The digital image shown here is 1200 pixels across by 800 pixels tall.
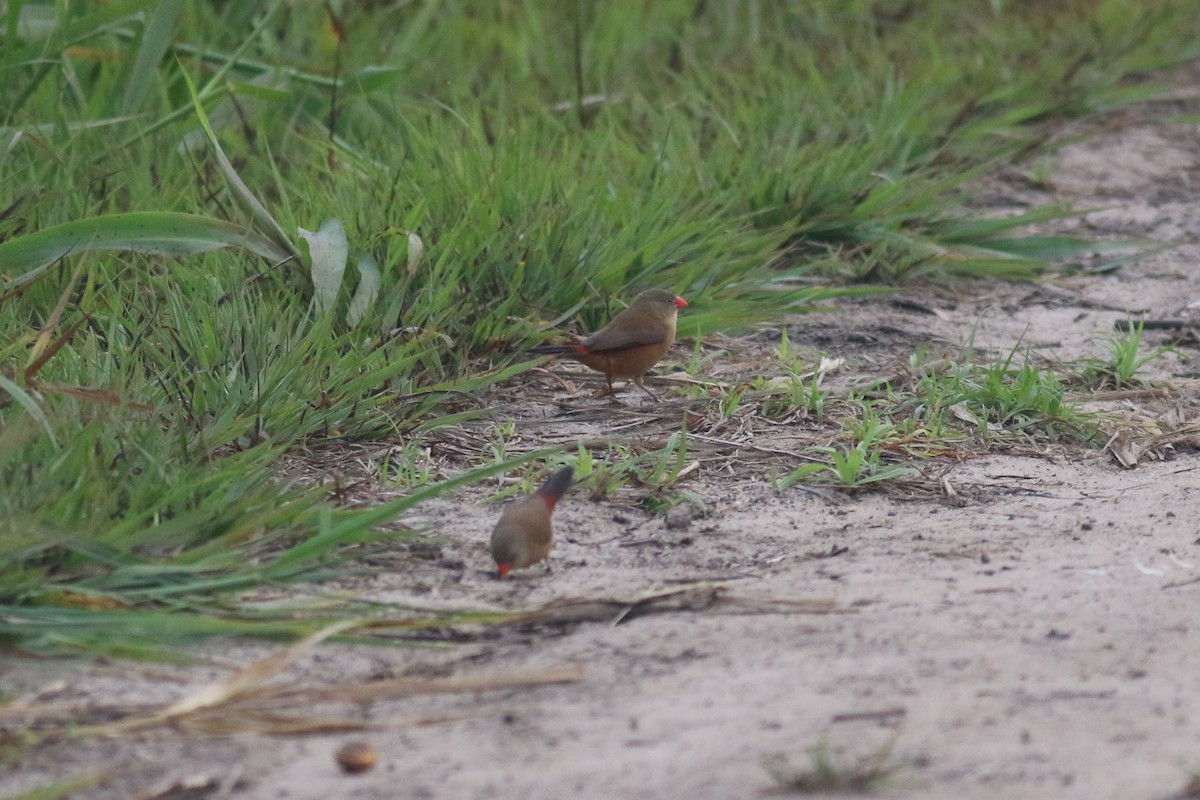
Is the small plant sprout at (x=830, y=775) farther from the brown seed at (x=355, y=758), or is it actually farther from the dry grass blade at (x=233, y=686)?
the dry grass blade at (x=233, y=686)

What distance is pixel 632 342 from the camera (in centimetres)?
386

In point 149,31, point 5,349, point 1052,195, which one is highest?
point 149,31

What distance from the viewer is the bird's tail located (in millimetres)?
3029

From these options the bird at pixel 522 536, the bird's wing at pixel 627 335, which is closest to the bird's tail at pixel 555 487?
the bird at pixel 522 536

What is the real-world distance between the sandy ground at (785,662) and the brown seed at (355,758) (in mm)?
19

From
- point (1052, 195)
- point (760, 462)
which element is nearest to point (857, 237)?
point (1052, 195)

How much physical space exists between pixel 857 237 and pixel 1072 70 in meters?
2.14

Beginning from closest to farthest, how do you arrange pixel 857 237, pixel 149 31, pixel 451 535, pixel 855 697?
pixel 855 697 < pixel 451 535 < pixel 149 31 < pixel 857 237

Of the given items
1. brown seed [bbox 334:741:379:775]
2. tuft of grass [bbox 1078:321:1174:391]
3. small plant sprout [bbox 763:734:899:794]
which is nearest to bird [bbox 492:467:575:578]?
brown seed [bbox 334:741:379:775]

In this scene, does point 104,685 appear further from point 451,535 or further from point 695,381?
point 695,381

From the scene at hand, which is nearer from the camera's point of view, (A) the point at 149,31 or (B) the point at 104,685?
(B) the point at 104,685

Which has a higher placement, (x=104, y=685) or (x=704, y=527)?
(x=104, y=685)

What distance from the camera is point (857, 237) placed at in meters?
5.10

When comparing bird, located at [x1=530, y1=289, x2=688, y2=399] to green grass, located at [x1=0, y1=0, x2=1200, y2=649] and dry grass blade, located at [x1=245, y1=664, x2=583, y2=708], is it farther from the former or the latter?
dry grass blade, located at [x1=245, y1=664, x2=583, y2=708]
